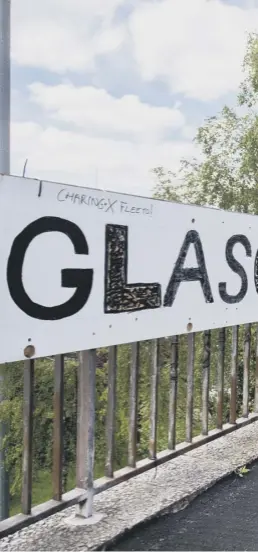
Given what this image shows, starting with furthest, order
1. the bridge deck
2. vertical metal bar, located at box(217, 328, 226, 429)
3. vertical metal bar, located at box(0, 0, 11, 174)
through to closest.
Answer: vertical metal bar, located at box(0, 0, 11, 174), vertical metal bar, located at box(217, 328, 226, 429), the bridge deck

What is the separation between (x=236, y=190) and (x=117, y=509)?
27.5 metres

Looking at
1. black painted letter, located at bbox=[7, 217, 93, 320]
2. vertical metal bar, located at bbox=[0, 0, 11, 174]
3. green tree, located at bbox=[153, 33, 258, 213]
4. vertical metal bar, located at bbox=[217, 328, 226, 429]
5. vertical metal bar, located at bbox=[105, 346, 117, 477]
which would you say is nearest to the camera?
black painted letter, located at bbox=[7, 217, 93, 320]

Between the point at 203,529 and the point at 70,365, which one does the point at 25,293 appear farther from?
the point at 70,365

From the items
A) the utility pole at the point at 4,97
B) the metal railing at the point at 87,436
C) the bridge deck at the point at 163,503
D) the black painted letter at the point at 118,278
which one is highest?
the utility pole at the point at 4,97

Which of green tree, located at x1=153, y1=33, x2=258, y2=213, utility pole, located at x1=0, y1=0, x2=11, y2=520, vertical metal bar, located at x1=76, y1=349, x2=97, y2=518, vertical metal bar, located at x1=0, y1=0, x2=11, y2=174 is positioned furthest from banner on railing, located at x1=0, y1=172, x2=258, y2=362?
green tree, located at x1=153, y1=33, x2=258, y2=213

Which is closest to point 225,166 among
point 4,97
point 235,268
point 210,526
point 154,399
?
point 4,97

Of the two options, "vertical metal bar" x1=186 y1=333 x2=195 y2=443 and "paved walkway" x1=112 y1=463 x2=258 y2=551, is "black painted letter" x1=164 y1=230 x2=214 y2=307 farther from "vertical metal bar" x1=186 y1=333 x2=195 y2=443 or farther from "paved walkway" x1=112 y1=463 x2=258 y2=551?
"paved walkway" x1=112 y1=463 x2=258 y2=551

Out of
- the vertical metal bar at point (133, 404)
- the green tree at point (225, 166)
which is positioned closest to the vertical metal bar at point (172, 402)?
the vertical metal bar at point (133, 404)

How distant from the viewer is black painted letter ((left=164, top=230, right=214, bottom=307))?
247 cm

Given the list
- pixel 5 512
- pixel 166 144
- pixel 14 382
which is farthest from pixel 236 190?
pixel 166 144

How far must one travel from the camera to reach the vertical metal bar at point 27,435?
1992mm

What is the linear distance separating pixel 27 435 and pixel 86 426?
0.22m

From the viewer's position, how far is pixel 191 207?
259 cm

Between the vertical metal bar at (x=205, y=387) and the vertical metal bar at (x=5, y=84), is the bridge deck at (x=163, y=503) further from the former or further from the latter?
the vertical metal bar at (x=5, y=84)
